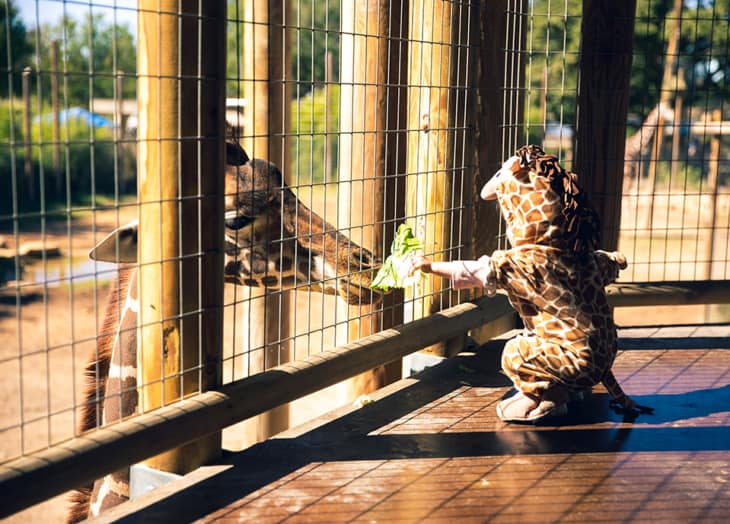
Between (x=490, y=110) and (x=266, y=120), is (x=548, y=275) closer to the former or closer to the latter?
(x=490, y=110)

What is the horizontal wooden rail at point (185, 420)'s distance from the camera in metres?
2.68

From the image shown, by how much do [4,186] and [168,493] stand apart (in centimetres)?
2182

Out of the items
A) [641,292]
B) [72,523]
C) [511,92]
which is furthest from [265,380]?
[641,292]

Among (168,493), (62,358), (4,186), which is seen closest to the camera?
(168,493)

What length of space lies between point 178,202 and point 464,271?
1198mm

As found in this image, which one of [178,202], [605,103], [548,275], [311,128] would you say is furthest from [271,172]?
[605,103]

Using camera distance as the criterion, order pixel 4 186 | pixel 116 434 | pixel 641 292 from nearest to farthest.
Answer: pixel 116 434
pixel 641 292
pixel 4 186

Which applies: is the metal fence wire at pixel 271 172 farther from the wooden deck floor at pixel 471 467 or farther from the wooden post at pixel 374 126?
the wooden deck floor at pixel 471 467

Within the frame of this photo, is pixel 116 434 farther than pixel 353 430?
No

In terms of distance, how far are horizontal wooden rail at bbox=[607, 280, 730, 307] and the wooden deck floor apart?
1043mm

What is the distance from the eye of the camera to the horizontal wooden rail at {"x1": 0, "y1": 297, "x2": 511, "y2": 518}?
268 centimetres

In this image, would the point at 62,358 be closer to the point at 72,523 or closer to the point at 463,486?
the point at 72,523

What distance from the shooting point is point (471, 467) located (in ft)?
11.5

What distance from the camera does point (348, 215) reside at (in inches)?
202
